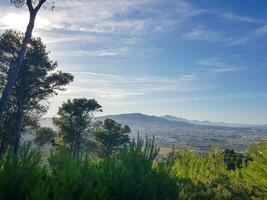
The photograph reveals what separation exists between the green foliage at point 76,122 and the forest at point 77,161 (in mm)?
120

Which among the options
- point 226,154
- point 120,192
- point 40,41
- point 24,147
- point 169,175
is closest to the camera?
point 24,147

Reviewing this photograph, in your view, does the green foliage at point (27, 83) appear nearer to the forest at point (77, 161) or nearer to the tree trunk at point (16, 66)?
the forest at point (77, 161)

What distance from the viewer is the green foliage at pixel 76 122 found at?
4762cm

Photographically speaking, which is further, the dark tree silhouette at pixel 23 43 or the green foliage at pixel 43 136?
the green foliage at pixel 43 136

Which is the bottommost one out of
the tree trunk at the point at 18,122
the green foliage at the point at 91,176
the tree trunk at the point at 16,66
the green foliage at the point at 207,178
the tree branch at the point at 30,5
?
the green foliage at the point at 207,178

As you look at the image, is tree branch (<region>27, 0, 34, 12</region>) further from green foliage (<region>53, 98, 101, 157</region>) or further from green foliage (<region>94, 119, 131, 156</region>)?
green foliage (<region>94, 119, 131, 156</region>)

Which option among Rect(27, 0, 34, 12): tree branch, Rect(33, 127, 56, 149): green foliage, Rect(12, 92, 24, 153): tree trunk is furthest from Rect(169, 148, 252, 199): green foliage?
Rect(33, 127, 56, 149): green foliage

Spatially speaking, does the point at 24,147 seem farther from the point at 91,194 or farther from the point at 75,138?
the point at 75,138

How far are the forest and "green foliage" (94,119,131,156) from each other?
218 centimetres

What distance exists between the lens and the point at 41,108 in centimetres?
3522

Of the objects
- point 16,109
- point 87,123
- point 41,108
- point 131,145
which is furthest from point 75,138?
point 131,145

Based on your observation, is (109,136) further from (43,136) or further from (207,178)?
(207,178)

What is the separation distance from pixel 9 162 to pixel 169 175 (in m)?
5.68

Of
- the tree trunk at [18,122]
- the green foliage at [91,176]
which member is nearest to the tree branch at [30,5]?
the green foliage at [91,176]
